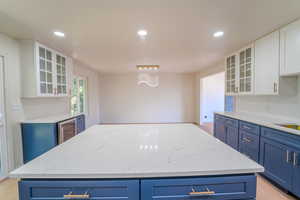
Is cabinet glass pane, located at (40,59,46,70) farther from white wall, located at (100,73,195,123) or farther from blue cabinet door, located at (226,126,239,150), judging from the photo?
blue cabinet door, located at (226,126,239,150)

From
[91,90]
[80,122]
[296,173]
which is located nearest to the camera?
[296,173]

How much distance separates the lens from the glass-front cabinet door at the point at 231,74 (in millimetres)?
3721

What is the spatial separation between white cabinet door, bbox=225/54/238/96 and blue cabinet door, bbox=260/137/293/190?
1.62m

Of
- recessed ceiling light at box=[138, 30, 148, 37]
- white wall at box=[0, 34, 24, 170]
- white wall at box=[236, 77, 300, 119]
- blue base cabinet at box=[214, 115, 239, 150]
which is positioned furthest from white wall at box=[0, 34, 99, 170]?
white wall at box=[236, 77, 300, 119]

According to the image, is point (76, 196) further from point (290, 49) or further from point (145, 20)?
point (290, 49)

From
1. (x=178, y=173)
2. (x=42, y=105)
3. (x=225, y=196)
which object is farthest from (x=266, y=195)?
(x=42, y=105)

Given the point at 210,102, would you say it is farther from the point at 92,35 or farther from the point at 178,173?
the point at 178,173

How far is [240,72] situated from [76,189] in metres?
3.77

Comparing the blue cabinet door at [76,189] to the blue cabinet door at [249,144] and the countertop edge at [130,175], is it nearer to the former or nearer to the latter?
the countertop edge at [130,175]

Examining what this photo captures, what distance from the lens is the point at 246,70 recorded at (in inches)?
130

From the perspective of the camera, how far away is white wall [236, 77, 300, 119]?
260 cm

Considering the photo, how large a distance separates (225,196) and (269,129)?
191cm

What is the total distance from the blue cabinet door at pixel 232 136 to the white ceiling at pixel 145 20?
182 cm

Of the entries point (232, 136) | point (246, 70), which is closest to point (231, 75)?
point (246, 70)
